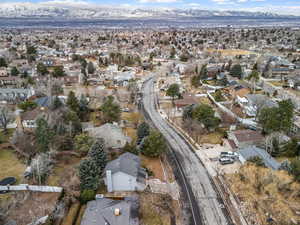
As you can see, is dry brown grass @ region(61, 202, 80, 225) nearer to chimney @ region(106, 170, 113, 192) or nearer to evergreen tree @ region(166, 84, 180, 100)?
chimney @ region(106, 170, 113, 192)

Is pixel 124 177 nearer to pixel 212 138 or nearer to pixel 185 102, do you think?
pixel 212 138

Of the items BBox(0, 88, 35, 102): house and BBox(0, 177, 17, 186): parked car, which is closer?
BBox(0, 177, 17, 186): parked car

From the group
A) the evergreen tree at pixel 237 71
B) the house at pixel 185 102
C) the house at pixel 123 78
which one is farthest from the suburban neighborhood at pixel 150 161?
the evergreen tree at pixel 237 71

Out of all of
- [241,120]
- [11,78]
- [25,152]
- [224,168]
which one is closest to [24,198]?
[25,152]

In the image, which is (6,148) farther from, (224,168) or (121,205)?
(224,168)

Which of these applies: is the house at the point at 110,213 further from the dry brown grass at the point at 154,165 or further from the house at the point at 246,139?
the house at the point at 246,139

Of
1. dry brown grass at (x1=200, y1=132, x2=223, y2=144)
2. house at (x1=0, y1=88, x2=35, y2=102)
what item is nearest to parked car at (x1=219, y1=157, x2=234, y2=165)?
dry brown grass at (x1=200, y1=132, x2=223, y2=144)
